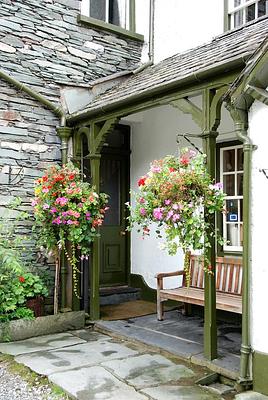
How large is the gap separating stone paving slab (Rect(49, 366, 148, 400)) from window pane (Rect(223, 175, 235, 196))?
321 centimetres

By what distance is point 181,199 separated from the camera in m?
4.00

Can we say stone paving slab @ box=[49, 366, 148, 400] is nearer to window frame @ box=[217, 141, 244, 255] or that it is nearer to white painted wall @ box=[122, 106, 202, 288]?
window frame @ box=[217, 141, 244, 255]

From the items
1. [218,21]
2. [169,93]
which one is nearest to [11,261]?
[169,93]

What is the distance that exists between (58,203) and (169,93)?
2.00m

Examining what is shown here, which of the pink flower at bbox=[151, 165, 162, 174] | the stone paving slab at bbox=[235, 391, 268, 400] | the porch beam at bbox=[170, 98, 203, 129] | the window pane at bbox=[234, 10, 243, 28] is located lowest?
the stone paving slab at bbox=[235, 391, 268, 400]

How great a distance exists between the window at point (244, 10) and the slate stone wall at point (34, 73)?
2230mm

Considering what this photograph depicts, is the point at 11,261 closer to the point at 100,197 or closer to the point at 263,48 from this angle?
the point at 100,197

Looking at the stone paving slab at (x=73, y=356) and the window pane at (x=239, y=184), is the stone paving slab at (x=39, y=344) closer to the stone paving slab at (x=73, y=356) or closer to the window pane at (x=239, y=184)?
the stone paving slab at (x=73, y=356)

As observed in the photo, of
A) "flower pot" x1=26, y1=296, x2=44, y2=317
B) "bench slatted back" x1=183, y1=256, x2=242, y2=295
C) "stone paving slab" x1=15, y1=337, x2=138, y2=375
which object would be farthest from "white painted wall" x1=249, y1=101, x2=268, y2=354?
"flower pot" x1=26, y1=296, x2=44, y2=317

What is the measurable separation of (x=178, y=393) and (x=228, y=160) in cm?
366

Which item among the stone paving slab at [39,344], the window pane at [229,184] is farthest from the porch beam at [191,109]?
the stone paving slab at [39,344]

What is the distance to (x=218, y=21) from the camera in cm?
693

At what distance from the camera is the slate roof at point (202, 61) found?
4465 mm

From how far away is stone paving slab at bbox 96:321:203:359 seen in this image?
4.81 m
